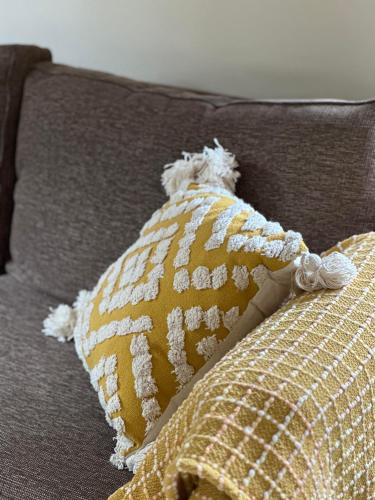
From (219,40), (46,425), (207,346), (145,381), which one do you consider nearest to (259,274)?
(207,346)

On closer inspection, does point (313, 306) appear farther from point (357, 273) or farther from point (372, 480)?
point (372, 480)

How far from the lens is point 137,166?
4.78ft

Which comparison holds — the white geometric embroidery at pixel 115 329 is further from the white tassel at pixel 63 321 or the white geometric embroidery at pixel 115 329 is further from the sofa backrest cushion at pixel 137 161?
the sofa backrest cushion at pixel 137 161

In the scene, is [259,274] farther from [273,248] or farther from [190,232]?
[190,232]

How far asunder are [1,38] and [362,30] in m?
1.07

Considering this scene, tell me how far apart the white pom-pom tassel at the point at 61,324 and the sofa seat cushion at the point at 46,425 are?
0.02m

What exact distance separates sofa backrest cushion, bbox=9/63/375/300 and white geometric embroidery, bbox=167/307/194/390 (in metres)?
0.32

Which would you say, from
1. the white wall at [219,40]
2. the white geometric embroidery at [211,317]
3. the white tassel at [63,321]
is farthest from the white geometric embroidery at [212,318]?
the white wall at [219,40]

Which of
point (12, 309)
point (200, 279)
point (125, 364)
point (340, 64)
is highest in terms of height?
point (340, 64)

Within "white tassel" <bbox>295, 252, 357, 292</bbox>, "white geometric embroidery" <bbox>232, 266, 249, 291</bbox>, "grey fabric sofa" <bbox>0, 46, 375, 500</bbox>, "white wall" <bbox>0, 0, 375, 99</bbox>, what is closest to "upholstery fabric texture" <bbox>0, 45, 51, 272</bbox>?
"grey fabric sofa" <bbox>0, 46, 375, 500</bbox>

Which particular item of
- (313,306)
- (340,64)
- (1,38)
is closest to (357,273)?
(313,306)

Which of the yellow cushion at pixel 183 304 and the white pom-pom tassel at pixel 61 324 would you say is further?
the white pom-pom tassel at pixel 61 324

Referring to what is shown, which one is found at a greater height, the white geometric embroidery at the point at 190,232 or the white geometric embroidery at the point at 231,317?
the white geometric embroidery at the point at 190,232

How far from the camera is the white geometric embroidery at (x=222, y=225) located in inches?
43.8
